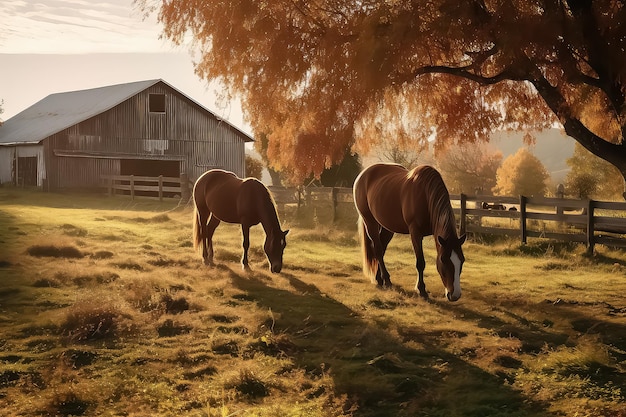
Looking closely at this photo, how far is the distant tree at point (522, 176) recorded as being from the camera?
198ft

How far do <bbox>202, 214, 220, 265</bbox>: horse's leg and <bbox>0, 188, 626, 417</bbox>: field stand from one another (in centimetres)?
39

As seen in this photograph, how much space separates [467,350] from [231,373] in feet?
8.52

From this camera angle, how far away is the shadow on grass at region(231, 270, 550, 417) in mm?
5066

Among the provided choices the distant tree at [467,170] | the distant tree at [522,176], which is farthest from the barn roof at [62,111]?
the distant tree at [522,176]

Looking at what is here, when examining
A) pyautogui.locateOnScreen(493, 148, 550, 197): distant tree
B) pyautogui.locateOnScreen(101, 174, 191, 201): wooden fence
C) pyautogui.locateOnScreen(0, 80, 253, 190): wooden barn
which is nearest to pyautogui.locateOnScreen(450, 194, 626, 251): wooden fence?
pyautogui.locateOnScreen(101, 174, 191, 201): wooden fence

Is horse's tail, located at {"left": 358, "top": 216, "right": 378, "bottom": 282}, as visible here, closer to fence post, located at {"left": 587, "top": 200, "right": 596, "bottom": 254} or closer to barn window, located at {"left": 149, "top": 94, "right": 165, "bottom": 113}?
fence post, located at {"left": 587, "top": 200, "right": 596, "bottom": 254}

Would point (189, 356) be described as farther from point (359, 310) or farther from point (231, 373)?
point (359, 310)

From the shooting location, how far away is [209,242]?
1257cm

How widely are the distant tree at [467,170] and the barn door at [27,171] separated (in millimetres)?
39556

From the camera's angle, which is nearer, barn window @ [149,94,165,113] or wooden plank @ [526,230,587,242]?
wooden plank @ [526,230,587,242]

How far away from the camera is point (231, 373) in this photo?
575 centimetres

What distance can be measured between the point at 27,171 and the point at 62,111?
4.89 metres

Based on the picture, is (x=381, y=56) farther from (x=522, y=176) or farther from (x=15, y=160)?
(x=522, y=176)

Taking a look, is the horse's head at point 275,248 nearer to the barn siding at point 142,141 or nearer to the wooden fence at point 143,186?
the wooden fence at point 143,186
